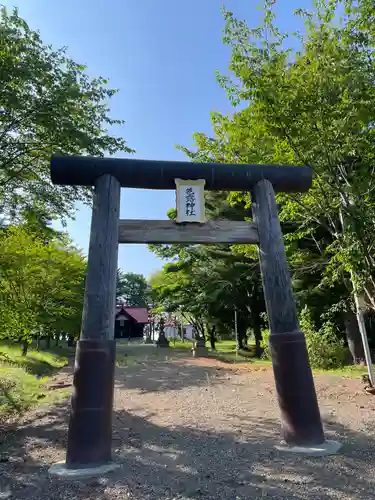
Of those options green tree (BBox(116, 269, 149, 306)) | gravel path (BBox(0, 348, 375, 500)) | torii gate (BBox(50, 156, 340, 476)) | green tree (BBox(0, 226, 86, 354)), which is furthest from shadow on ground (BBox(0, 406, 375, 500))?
green tree (BBox(116, 269, 149, 306))

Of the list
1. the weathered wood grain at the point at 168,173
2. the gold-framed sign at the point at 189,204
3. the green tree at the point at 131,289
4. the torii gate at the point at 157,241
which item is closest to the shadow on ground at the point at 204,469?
the torii gate at the point at 157,241

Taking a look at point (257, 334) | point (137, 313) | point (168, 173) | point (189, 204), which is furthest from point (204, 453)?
point (137, 313)

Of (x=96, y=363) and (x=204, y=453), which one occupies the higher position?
(x=96, y=363)

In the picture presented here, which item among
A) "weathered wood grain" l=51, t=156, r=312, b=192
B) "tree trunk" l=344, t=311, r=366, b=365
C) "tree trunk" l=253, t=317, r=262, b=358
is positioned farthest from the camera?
"tree trunk" l=253, t=317, r=262, b=358

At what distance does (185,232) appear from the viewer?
500 cm

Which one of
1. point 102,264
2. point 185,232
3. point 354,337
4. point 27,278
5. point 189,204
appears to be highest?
point 189,204

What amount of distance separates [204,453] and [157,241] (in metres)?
2.78

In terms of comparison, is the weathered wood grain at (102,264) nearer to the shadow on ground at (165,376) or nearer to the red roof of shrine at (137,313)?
the shadow on ground at (165,376)

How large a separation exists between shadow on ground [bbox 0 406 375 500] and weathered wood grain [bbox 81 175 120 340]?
4.98 ft

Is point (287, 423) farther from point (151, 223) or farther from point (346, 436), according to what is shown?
point (151, 223)

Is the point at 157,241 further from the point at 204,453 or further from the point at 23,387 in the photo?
the point at 23,387

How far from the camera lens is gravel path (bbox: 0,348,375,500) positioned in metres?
3.31

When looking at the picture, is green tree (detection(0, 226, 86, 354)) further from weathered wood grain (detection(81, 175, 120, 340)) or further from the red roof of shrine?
the red roof of shrine

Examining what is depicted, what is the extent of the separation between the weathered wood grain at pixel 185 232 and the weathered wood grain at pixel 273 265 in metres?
0.19
